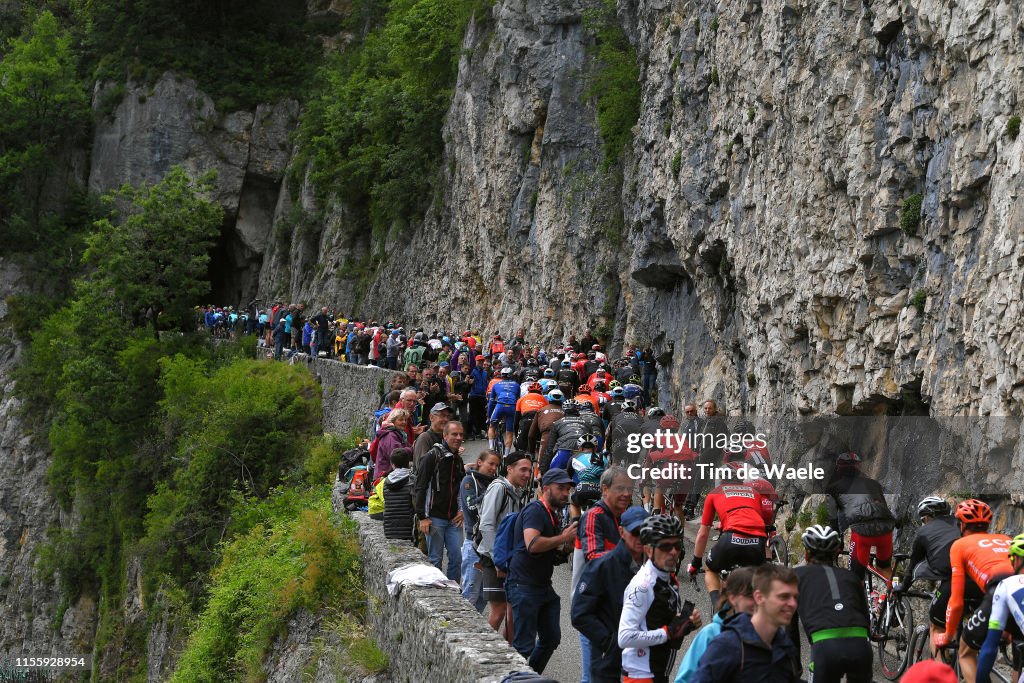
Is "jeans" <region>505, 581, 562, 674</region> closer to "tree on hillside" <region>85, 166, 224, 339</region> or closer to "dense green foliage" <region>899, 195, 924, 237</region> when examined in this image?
"dense green foliage" <region>899, 195, 924, 237</region>

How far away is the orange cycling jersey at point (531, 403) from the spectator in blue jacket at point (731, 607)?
31.8 feet

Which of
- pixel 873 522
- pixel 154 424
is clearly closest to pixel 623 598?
pixel 873 522

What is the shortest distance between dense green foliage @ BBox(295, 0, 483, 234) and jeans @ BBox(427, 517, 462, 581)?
3040 centimetres

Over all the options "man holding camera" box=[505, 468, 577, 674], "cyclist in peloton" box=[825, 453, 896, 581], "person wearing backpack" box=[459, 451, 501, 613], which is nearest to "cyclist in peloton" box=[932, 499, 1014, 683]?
"cyclist in peloton" box=[825, 453, 896, 581]

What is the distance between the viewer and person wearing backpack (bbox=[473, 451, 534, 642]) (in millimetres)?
8867

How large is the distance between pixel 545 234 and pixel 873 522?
22.5m

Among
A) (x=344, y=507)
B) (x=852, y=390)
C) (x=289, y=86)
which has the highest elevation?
(x=289, y=86)

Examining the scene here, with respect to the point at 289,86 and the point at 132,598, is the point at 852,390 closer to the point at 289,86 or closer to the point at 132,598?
the point at 132,598

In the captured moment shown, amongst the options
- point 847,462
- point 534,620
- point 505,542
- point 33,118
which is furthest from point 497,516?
point 33,118

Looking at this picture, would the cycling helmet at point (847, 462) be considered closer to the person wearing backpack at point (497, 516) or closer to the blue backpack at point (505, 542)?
the person wearing backpack at point (497, 516)

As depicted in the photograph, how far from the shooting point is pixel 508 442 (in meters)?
17.9

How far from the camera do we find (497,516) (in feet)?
29.3

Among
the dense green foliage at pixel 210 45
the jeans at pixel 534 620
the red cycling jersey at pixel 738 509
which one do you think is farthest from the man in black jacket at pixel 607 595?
the dense green foliage at pixel 210 45

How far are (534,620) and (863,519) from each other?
3255 millimetres
